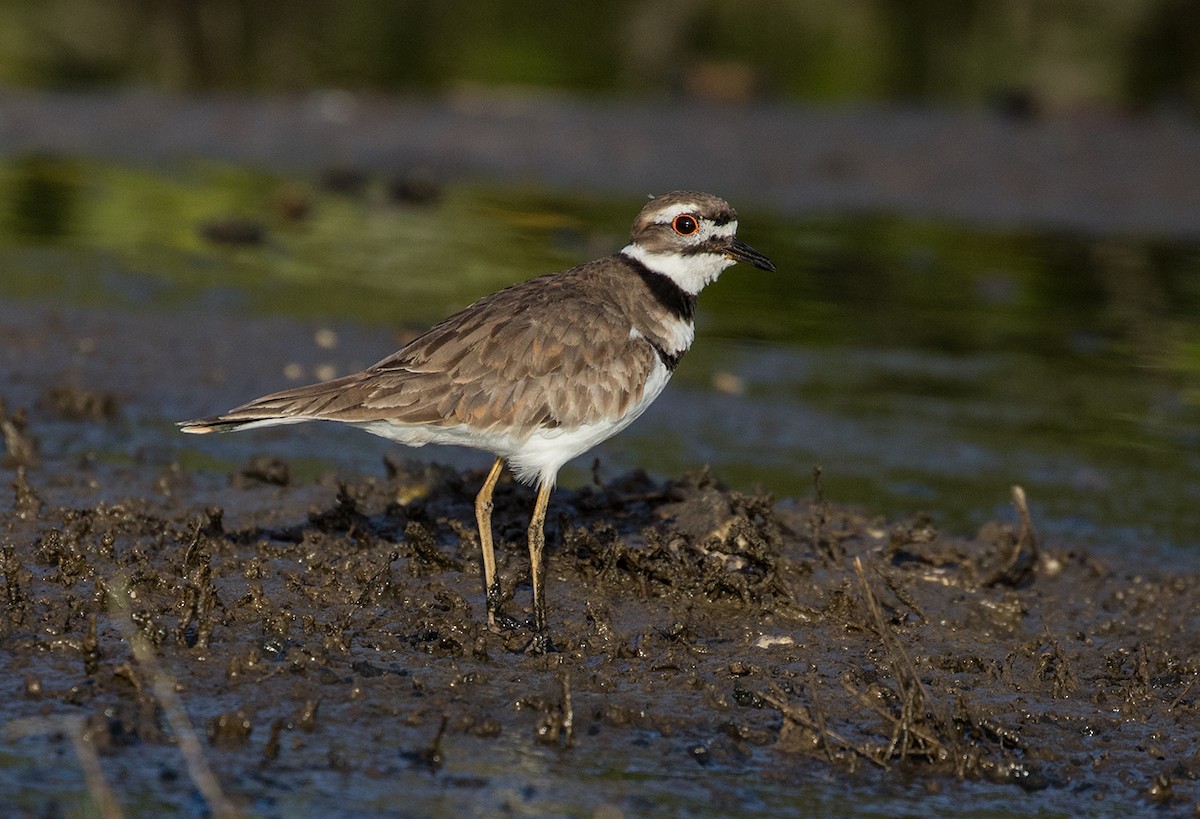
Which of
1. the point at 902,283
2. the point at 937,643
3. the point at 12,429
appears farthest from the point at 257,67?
the point at 937,643

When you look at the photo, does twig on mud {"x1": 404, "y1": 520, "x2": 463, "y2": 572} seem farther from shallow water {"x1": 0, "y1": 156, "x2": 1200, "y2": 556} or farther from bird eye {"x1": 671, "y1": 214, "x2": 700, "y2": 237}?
shallow water {"x1": 0, "y1": 156, "x2": 1200, "y2": 556}

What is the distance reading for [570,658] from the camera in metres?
6.51

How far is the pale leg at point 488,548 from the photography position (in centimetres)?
685

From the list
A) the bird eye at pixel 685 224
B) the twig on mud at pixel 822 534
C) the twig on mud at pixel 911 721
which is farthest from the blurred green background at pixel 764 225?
the twig on mud at pixel 911 721

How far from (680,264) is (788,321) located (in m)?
5.89

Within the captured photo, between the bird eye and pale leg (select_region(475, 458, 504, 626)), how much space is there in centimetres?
130

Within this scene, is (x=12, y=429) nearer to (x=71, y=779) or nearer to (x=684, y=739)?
(x=71, y=779)

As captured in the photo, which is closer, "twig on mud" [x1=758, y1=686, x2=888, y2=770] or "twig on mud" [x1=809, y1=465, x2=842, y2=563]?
"twig on mud" [x1=758, y1=686, x2=888, y2=770]

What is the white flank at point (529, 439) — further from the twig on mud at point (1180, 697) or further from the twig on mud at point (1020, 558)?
the twig on mud at point (1180, 697)

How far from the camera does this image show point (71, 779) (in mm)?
5305

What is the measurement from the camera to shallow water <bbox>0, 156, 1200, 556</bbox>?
10094mm

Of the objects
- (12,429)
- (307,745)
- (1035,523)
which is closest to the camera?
(307,745)

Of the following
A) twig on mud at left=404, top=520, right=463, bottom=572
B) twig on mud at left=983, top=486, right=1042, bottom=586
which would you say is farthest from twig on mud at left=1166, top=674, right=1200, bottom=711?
twig on mud at left=404, top=520, right=463, bottom=572

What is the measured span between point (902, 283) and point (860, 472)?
4.96 m
